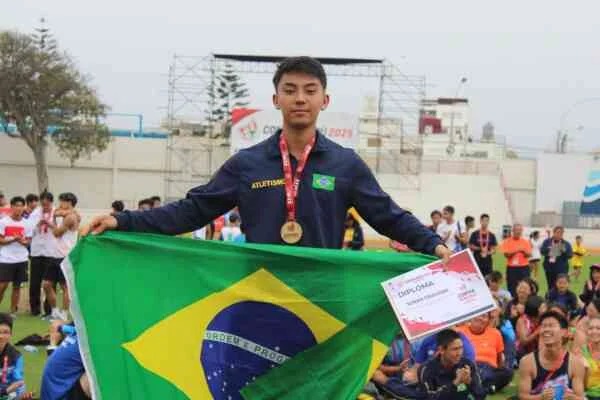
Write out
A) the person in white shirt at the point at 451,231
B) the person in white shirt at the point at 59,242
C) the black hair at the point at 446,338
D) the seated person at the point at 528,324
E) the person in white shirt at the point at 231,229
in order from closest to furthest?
the black hair at the point at 446,338 < the seated person at the point at 528,324 < the person in white shirt at the point at 59,242 < the person in white shirt at the point at 231,229 < the person in white shirt at the point at 451,231

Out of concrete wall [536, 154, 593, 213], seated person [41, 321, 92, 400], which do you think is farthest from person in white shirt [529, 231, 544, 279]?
concrete wall [536, 154, 593, 213]

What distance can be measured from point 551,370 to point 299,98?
16.6 feet

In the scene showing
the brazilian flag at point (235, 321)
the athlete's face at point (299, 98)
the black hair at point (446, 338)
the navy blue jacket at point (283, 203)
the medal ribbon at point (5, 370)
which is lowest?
the medal ribbon at point (5, 370)

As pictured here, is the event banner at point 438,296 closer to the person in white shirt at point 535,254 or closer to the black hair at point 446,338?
the black hair at point 446,338

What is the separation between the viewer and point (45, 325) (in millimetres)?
13977

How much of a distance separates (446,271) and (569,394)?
447 cm

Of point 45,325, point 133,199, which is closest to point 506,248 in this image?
point 45,325

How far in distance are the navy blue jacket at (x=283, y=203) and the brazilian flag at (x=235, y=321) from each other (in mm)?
78

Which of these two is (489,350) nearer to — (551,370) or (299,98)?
(551,370)

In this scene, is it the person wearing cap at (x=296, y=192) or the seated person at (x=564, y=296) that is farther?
the seated person at (x=564, y=296)

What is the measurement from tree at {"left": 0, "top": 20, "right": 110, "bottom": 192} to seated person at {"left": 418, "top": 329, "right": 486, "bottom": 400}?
43514mm

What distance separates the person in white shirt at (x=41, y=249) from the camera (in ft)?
48.5

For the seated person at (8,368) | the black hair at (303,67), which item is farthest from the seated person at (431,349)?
the black hair at (303,67)

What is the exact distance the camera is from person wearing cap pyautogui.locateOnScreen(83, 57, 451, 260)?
13.8ft
